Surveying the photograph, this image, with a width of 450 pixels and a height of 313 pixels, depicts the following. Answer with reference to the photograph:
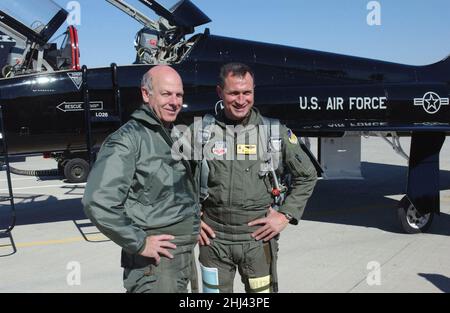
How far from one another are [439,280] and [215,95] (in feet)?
11.9

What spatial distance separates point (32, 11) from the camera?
19.5 feet

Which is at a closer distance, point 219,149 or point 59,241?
point 219,149

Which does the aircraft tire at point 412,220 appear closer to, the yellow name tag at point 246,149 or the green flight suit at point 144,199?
the yellow name tag at point 246,149

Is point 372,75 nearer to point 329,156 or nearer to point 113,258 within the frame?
point 329,156

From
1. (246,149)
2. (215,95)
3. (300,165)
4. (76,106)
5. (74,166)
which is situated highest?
(215,95)

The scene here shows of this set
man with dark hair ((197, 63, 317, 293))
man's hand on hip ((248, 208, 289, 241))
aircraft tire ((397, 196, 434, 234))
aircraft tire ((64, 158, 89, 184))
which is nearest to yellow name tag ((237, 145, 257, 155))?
man with dark hair ((197, 63, 317, 293))

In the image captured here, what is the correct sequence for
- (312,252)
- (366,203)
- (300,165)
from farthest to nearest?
1. (366,203)
2. (312,252)
3. (300,165)

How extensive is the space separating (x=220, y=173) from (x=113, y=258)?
3144 millimetres

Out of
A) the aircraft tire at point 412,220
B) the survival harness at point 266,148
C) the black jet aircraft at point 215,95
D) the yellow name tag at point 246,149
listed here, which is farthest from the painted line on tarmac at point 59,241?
the aircraft tire at point 412,220

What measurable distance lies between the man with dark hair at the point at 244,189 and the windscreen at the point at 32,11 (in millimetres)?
4249

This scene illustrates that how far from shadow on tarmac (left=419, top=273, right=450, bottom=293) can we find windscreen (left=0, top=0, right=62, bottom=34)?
5570mm

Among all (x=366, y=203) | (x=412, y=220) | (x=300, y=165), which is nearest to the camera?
(x=300, y=165)

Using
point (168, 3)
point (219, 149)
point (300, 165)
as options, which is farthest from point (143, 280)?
point (168, 3)

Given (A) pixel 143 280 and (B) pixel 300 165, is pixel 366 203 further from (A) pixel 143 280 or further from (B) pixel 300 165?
(A) pixel 143 280
